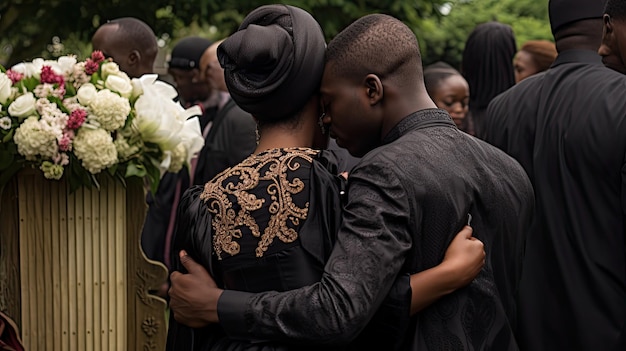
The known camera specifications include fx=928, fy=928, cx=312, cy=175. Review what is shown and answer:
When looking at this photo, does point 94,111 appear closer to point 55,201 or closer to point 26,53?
point 55,201

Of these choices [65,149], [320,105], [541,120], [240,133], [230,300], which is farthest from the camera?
[240,133]

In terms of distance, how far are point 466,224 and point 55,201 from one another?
213 centimetres

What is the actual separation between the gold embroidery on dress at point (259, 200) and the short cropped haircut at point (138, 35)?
349 cm

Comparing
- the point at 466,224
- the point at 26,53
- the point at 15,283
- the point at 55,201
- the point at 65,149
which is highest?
the point at 466,224

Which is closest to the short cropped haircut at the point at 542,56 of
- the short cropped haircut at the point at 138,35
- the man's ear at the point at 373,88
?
the short cropped haircut at the point at 138,35

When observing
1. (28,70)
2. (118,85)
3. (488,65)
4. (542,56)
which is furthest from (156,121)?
(542,56)

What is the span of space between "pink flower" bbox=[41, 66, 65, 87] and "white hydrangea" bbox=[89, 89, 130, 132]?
0.18 m

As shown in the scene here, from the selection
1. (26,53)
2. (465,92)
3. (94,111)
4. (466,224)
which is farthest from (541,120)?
(26,53)

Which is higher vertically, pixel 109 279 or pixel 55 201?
pixel 55 201

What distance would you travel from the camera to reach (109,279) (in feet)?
13.7

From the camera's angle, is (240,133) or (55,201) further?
(240,133)

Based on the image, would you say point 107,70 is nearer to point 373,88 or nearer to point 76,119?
point 76,119

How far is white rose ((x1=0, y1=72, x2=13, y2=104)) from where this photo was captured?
3842mm

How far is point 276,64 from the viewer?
2.61 meters
